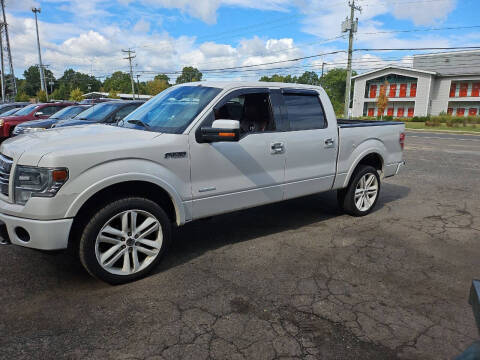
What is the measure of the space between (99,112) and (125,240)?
8.08m

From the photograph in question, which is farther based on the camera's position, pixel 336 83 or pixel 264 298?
pixel 336 83

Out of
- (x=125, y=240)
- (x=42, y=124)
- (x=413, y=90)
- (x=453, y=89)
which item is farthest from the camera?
(x=413, y=90)

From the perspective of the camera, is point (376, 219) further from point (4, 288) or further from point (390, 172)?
point (4, 288)

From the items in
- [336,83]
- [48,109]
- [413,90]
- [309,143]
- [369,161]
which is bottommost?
[369,161]

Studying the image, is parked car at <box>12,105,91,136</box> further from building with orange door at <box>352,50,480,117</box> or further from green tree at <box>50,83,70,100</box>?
green tree at <box>50,83,70,100</box>

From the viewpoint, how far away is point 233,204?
4.14 metres

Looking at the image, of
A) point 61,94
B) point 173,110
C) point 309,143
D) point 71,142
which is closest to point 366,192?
point 309,143

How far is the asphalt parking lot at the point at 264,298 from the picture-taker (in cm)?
263

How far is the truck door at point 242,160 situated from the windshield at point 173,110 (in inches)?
6.6

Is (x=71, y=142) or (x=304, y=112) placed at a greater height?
(x=304, y=112)

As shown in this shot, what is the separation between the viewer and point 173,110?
162 inches

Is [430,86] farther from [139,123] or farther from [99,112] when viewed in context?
[139,123]

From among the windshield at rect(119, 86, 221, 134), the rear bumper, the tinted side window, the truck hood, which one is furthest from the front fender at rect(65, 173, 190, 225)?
the tinted side window

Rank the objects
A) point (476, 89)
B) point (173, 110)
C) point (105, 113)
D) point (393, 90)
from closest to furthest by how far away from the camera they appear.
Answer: point (173, 110), point (105, 113), point (476, 89), point (393, 90)
